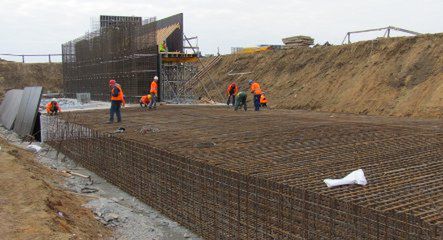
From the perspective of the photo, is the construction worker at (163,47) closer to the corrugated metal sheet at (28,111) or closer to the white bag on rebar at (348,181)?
the corrugated metal sheet at (28,111)

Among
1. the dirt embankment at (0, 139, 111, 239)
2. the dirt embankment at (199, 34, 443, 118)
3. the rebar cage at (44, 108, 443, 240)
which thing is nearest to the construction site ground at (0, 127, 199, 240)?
the dirt embankment at (0, 139, 111, 239)

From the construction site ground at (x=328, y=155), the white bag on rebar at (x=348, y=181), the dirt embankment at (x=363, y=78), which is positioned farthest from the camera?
the dirt embankment at (x=363, y=78)

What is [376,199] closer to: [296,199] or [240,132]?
[296,199]

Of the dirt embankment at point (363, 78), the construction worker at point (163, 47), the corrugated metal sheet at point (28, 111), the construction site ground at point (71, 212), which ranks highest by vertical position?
the construction worker at point (163, 47)

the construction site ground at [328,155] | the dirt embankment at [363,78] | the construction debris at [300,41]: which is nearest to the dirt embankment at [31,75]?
the dirt embankment at [363,78]

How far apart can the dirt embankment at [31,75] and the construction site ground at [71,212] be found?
30808 mm

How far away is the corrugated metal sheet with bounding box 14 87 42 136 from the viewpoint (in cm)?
1363

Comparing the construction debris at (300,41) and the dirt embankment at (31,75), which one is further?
the dirt embankment at (31,75)

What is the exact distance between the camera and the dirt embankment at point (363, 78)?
50.9 feet

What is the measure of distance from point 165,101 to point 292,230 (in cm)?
1671

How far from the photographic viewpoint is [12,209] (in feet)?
17.4

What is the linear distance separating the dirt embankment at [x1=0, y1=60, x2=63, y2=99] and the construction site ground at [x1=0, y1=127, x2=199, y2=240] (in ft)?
101

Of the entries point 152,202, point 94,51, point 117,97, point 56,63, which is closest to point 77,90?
point 94,51

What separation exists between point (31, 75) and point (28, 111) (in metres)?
25.5
